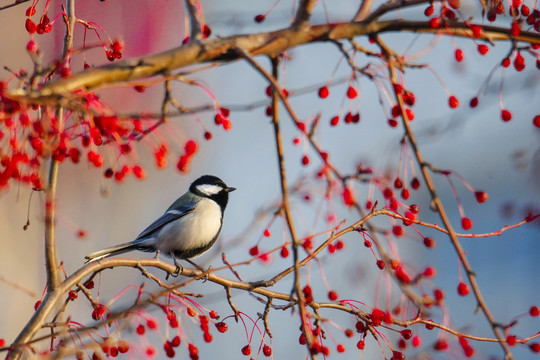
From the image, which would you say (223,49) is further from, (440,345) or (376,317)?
(440,345)

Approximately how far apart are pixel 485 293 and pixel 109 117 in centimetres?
1158

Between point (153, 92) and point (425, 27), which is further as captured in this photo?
point (153, 92)

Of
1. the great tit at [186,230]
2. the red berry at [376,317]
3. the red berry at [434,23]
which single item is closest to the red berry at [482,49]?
the red berry at [434,23]

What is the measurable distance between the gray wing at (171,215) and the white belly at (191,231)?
0.15ft

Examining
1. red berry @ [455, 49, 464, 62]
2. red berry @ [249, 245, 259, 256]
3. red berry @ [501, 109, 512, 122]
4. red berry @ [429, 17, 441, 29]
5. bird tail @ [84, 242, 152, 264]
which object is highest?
red berry @ [455, 49, 464, 62]

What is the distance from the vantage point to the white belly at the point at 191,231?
4793mm

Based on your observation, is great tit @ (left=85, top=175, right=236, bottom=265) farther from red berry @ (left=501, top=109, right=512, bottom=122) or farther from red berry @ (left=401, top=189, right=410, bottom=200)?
red berry @ (left=501, top=109, right=512, bottom=122)

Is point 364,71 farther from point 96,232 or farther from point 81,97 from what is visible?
point 96,232

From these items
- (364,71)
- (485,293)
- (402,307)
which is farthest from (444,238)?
(364,71)

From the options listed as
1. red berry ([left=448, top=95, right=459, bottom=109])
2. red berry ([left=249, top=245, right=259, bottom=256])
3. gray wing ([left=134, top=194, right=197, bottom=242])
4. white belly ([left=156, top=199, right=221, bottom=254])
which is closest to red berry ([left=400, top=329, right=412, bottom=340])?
red berry ([left=249, top=245, right=259, bottom=256])

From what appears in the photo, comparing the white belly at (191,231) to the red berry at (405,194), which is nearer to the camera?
the red berry at (405,194)

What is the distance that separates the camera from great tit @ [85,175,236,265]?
479 centimetres

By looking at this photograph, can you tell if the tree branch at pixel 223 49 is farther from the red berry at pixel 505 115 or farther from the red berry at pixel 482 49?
the red berry at pixel 505 115

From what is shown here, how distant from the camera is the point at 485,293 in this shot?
1242 centimetres
